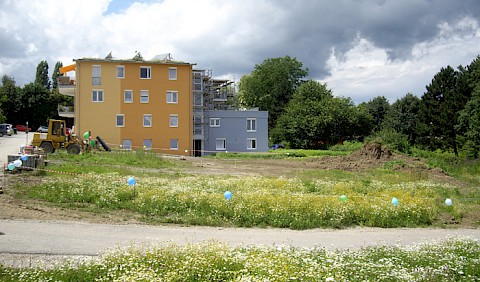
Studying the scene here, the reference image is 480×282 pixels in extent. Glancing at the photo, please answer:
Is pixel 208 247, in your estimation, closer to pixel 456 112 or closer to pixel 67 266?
pixel 67 266

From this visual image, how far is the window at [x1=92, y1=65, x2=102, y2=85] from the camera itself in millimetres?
52500

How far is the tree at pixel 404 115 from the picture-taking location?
3123 inches

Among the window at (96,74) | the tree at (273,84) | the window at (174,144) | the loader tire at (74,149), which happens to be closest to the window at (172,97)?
the window at (174,144)

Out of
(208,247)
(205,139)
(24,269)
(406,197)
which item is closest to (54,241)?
(24,269)

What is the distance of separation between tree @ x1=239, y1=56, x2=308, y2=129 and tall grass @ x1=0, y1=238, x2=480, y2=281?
269 feet

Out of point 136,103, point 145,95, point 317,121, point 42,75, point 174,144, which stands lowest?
point 174,144

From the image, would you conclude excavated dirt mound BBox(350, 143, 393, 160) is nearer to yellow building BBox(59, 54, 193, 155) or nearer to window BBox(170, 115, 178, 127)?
yellow building BBox(59, 54, 193, 155)

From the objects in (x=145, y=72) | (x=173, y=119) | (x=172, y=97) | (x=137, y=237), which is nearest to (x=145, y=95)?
(x=145, y=72)

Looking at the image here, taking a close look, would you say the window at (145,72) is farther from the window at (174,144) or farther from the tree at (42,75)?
the tree at (42,75)

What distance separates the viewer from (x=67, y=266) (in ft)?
28.3

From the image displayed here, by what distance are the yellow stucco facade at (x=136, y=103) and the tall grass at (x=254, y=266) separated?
144ft

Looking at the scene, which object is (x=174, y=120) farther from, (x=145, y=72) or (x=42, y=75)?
(x=42, y=75)

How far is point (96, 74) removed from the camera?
52625 millimetres

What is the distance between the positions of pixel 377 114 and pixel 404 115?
41.9 feet
